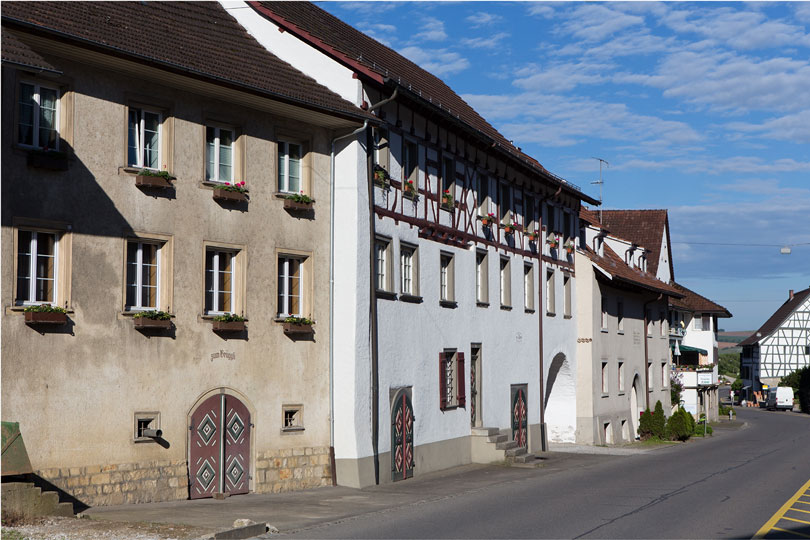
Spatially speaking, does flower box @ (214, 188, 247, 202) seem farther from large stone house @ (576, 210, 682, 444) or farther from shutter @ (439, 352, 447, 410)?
large stone house @ (576, 210, 682, 444)

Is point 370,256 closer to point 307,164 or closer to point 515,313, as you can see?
point 307,164

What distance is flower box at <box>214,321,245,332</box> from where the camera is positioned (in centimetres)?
1895

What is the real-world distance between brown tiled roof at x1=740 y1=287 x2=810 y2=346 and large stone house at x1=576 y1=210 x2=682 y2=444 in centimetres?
6689

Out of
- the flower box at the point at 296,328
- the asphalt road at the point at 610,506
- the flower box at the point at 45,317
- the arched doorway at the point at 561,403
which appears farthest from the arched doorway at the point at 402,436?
the arched doorway at the point at 561,403

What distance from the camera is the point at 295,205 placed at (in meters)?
20.8

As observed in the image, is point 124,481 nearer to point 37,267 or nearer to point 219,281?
point 37,267

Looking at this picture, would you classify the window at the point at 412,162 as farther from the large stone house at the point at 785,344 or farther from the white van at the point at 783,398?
the large stone house at the point at 785,344

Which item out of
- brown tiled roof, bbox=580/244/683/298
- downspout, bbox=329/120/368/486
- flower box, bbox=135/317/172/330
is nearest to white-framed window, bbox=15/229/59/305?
flower box, bbox=135/317/172/330

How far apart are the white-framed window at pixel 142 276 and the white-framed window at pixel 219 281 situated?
1.21m

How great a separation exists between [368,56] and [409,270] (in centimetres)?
638

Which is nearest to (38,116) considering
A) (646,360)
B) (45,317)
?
(45,317)

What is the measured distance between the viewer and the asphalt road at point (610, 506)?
14.6 meters

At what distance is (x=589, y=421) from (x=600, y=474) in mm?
13838

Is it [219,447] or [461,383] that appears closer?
[219,447]
